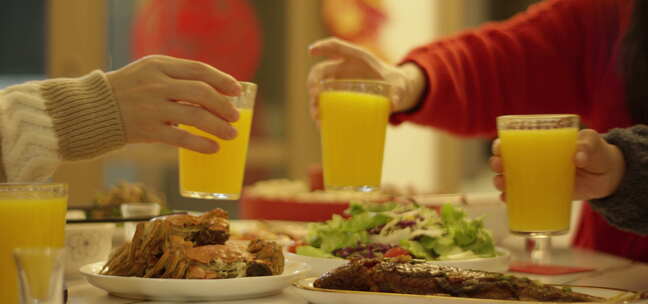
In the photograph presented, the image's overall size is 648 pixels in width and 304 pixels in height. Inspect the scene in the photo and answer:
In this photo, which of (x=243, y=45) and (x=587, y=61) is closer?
(x=587, y=61)

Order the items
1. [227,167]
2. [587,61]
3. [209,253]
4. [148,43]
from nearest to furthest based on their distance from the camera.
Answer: [209,253]
[227,167]
[587,61]
[148,43]

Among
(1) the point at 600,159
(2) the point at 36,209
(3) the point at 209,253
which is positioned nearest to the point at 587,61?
(1) the point at 600,159

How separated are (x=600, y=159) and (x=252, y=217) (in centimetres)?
132

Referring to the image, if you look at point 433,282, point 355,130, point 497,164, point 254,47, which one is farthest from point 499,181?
point 254,47

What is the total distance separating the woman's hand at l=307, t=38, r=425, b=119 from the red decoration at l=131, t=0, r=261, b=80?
2.79 meters

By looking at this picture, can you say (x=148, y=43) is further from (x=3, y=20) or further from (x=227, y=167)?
(x=227, y=167)

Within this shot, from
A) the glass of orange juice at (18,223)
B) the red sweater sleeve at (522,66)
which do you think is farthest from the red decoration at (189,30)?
the glass of orange juice at (18,223)

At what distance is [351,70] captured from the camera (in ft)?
6.33

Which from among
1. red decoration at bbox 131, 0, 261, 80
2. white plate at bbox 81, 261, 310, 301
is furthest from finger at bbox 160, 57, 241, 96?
red decoration at bbox 131, 0, 261, 80

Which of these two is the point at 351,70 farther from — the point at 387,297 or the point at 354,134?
the point at 387,297

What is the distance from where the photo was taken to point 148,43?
182 inches

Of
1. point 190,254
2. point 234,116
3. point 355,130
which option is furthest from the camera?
point 355,130

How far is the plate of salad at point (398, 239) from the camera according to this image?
4.58 ft

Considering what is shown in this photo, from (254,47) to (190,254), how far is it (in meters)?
3.94
